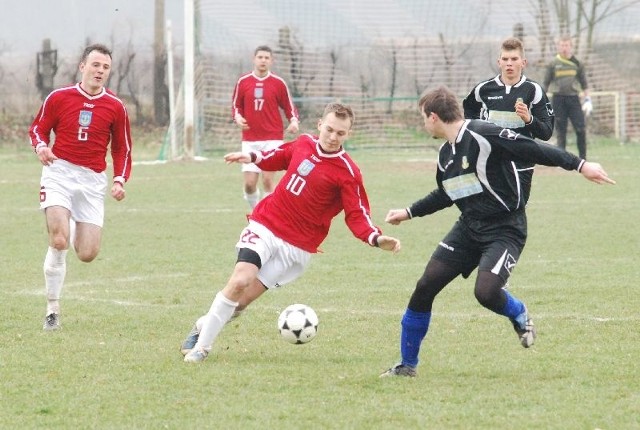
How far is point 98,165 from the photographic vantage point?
8.91 meters

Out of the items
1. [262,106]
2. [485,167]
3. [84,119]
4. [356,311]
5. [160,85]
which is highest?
[485,167]

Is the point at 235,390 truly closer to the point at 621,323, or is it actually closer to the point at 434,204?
the point at 434,204

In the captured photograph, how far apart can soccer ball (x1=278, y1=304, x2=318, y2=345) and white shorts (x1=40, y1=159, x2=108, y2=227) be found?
2.27m

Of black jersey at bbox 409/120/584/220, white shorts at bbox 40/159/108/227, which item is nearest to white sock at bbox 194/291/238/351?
black jersey at bbox 409/120/584/220

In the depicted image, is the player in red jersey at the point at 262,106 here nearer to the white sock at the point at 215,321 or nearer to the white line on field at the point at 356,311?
the white line on field at the point at 356,311

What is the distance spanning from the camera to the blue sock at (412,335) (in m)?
6.68

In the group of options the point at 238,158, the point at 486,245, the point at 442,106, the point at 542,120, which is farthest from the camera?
the point at 542,120

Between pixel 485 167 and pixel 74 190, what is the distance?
3.36 metres

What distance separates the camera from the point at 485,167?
6.66 metres

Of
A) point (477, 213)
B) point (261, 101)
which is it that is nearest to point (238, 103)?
point (261, 101)

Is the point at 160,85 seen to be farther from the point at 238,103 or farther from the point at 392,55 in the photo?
the point at 238,103

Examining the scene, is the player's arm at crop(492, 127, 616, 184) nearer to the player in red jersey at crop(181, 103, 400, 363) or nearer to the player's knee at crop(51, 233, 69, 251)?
the player in red jersey at crop(181, 103, 400, 363)

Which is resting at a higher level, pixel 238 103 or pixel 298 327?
pixel 298 327

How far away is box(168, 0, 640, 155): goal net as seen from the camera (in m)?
25.1
